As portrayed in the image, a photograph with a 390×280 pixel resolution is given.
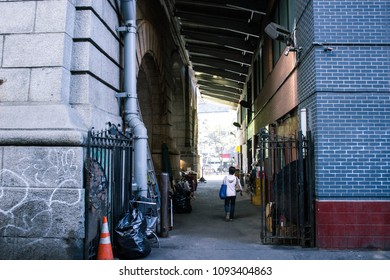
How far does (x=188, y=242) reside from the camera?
682cm

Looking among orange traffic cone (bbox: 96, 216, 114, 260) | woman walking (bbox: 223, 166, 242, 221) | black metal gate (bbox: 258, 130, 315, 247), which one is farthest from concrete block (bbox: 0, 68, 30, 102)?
woman walking (bbox: 223, 166, 242, 221)

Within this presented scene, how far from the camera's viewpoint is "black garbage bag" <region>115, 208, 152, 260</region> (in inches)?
210

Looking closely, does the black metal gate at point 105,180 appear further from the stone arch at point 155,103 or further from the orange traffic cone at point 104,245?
the stone arch at point 155,103

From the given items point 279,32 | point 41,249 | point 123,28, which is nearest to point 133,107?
point 123,28

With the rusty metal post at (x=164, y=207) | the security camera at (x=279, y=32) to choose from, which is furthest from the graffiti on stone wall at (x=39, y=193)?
the security camera at (x=279, y=32)

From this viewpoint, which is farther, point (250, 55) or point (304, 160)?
point (250, 55)

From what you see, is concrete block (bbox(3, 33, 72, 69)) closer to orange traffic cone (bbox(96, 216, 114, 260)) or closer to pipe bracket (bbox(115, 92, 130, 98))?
pipe bracket (bbox(115, 92, 130, 98))

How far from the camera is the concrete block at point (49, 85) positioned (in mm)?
5473

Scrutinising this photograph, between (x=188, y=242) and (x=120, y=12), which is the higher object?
(x=120, y=12)

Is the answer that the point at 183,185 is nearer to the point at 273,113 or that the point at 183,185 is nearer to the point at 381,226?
the point at 273,113

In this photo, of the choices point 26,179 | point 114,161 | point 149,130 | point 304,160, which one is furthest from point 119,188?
point 149,130

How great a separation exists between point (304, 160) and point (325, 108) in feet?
3.79

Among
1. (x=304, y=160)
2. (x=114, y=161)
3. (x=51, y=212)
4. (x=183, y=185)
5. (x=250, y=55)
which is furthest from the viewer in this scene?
(x=250, y=55)

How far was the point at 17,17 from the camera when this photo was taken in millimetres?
5785
